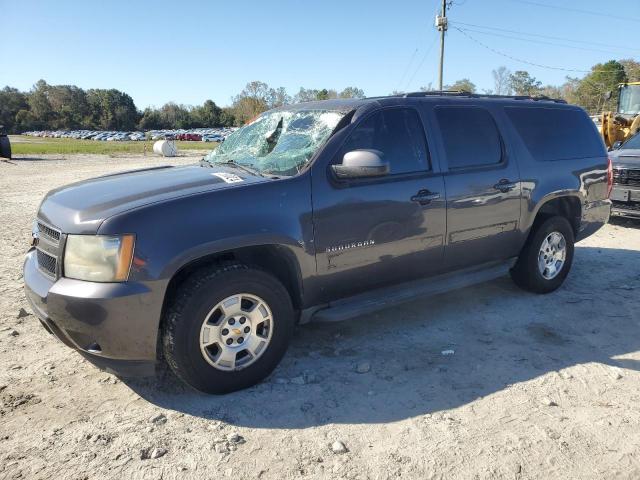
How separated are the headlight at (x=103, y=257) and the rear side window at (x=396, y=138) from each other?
1.70 metres

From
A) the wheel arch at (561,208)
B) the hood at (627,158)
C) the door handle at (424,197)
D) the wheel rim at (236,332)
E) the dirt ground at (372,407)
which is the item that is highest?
the hood at (627,158)

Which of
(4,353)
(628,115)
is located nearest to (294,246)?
(4,353)

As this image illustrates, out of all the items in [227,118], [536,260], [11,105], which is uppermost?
[11,105]

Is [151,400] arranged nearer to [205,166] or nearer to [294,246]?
[294,246]

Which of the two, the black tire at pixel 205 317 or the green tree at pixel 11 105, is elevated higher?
the green tree at pixel 11 105

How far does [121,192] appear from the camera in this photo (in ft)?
10.8

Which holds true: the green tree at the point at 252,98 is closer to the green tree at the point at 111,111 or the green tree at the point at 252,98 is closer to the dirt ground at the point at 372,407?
the green tree at the point at 111,111

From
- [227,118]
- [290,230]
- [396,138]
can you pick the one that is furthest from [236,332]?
[227,118]

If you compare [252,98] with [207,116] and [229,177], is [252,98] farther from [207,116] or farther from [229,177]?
[229,177]

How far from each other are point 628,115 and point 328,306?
633 inches

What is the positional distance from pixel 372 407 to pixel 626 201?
7223mm

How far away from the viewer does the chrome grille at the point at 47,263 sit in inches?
121

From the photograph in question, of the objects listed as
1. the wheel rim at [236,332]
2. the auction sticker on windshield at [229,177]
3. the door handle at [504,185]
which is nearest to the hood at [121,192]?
the auction sticker on windshield at [229,177]

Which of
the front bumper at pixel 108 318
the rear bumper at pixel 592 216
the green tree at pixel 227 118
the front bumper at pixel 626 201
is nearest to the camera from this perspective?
the front bumper at pixel 108 318
